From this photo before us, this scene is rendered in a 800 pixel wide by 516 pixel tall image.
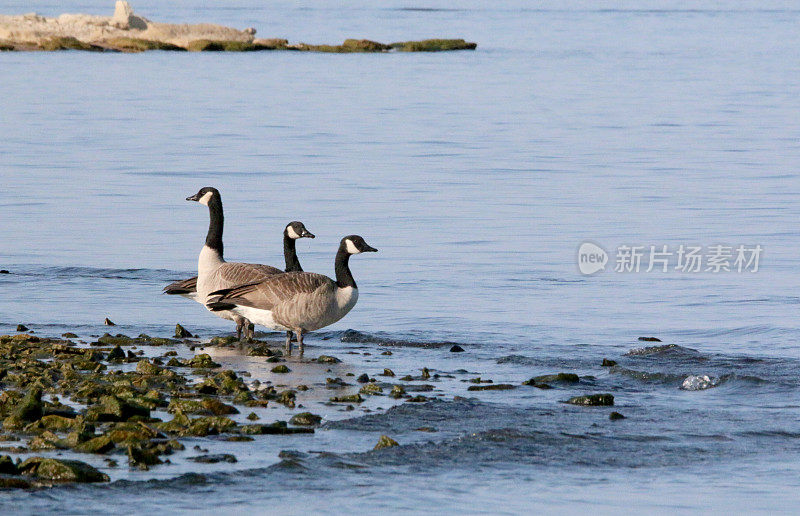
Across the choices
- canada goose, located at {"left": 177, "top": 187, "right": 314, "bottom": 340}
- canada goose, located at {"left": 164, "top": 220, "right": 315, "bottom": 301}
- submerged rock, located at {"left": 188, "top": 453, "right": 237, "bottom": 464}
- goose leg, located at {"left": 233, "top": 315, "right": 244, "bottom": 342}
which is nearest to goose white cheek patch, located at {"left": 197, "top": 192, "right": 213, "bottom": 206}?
canada goose, located at {"left": 177, "top": 187, "right": 314, "bottom": 340}

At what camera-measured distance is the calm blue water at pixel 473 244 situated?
9305 mm

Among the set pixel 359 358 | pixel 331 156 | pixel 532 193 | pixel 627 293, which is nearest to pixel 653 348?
pixel 359 358

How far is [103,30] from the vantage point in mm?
95125

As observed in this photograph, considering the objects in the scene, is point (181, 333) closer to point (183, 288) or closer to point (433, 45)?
point (183, 288)

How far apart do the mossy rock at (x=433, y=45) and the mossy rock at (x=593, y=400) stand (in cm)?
8570

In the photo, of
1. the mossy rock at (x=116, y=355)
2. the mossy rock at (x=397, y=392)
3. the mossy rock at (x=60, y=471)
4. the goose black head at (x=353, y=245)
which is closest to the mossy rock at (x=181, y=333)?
the mossy rock at (x=116, y=355)

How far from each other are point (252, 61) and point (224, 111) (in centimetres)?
3402

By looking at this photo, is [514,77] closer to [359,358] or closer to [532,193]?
[532,193]

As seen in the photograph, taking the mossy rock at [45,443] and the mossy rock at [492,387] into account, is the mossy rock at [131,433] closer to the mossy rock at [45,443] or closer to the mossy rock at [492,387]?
the mossy rock at [45,443]

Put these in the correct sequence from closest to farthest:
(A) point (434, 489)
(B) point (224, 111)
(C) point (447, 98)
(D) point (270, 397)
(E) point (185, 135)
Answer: (A) point (434, 489) → (D) point (270, 397) → (E) point (185, 135) → (B) point (224, 111) → (C) point (447, 98)

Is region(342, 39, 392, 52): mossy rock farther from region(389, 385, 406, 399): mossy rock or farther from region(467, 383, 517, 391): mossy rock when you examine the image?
region(389, 385, 406, 399): mossy rock

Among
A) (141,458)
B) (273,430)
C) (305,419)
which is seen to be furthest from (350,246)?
(141,458)

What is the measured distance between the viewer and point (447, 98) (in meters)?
59.1

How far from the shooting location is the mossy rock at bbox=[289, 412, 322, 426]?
10.2 meters
